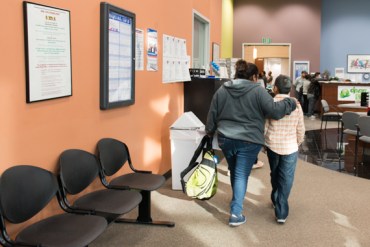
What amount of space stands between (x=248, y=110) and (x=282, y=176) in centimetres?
68

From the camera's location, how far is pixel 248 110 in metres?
3.61

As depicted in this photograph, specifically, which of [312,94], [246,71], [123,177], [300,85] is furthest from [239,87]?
[300,85]

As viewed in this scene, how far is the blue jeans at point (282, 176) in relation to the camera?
3.73m

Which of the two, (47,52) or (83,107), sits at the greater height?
(47,52)

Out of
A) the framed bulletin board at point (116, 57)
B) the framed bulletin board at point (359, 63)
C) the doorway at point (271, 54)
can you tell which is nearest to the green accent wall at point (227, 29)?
the doorway at point (271, 54)

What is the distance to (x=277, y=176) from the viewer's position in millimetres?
3865

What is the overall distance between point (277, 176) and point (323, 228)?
0.60m

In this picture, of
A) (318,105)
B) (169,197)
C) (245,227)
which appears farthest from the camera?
(318,105)

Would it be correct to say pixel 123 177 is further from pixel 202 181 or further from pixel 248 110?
pixel 248 110

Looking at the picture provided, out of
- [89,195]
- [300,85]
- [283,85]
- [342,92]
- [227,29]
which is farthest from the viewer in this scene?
[300,85]

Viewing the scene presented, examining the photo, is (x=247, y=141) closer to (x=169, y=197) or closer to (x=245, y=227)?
(x=245, y=227)

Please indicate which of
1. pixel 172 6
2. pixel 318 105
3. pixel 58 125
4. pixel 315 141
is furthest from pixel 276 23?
pixel 58 125

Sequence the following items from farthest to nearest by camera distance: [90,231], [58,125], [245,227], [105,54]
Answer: [245,227] → [105,54] → [58,125] → [90,231]

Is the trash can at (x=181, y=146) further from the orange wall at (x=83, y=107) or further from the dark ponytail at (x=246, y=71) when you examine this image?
the dark ponytail at (x=246, y=71)
